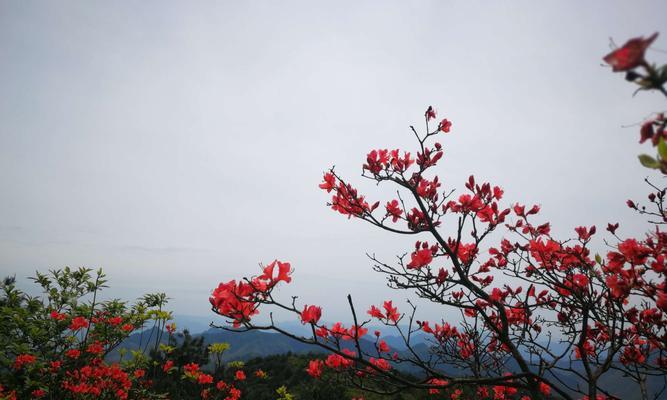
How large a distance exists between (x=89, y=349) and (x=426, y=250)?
6922 mm

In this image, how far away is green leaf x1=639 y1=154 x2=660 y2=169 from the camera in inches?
37.9

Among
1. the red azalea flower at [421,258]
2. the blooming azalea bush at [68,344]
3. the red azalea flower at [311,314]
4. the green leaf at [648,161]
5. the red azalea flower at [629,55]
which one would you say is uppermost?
the red azalea flower at [629,55]

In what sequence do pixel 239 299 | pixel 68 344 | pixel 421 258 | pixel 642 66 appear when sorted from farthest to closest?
pixel 68 344 < pixel 421 258 < pixel 239 299 < pixel 642 66

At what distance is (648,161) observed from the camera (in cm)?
98

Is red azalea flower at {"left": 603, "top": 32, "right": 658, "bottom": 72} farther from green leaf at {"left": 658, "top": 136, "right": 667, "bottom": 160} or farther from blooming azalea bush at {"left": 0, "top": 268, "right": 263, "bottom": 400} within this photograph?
blooming azalea bush at {"left": 0, "top": 268, "right": 263, "bottom": 400}

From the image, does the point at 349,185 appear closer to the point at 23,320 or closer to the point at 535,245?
the point at 535,245

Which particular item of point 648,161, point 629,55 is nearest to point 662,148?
point 648,161

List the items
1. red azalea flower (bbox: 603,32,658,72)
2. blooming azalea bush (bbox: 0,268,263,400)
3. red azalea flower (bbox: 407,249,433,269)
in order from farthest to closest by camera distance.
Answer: blooming azalea bush (bbox: 0,268,263,400) < red azalea flower (bbox: 407,249,433,269) < red azalea flower (bbox: 603,32,658,72)

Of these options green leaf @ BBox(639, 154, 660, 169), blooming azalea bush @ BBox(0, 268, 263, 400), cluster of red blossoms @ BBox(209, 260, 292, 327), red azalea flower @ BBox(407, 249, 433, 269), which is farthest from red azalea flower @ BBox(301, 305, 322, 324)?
blooming azalea bush @ BBox(0, 268, 263, 400)

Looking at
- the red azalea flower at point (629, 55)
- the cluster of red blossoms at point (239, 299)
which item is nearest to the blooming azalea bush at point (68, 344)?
the cluster of red blossoms at point (239, 299)

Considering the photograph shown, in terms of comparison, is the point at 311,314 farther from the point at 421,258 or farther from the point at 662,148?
the point at 662,148

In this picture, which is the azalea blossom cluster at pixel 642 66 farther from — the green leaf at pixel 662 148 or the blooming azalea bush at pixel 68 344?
the blooming azalea bush at pixel 68 344

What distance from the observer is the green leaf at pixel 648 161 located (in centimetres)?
96

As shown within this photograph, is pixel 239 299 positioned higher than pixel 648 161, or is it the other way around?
pixel 648 161
